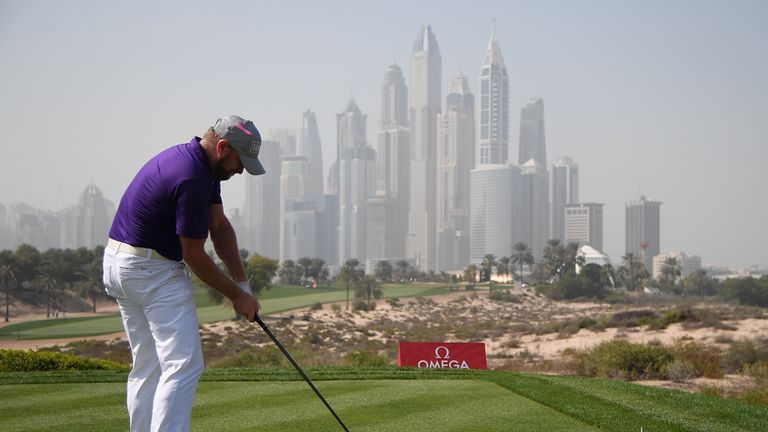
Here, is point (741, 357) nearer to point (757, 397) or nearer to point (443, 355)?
point (757, 397)

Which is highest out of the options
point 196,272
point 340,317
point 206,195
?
point 206,195

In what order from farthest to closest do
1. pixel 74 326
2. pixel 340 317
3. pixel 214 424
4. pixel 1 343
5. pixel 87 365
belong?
1. pixel 340 317
2. pixel 74 326
3. pixel 1 343
4. pixel 87 365
5. pixel 214 424

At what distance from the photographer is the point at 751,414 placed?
7.67 meters

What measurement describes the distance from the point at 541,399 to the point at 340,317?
62.4 meters

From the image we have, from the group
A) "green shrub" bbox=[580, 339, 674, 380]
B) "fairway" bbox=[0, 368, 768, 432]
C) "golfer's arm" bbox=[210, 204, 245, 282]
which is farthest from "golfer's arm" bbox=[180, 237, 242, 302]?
"green shrub" bbox=[580, 339, 674, 380]

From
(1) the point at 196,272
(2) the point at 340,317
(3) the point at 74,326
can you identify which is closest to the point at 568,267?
(2) the point at 340,317

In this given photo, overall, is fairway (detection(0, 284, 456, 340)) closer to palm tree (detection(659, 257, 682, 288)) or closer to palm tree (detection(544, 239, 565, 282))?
palm tree (detection(544, 239, 565, 282))

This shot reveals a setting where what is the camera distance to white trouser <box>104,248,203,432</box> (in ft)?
13.5

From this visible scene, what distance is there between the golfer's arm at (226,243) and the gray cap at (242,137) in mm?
403

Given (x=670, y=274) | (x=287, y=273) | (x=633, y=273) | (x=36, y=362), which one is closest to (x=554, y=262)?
(x=633, y=273)

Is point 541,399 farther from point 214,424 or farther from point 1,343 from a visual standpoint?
point 1,343

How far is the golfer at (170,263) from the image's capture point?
414 cm

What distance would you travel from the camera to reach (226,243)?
4.71 meters

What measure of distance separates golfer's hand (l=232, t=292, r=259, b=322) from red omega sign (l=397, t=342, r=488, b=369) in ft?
25.0
